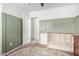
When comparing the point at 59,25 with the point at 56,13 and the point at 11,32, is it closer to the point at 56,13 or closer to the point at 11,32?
the point at 56,13

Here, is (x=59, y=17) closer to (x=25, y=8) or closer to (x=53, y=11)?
(x=53, y=11)

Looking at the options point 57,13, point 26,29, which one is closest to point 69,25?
point 57,13

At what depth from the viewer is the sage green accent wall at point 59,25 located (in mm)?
1476

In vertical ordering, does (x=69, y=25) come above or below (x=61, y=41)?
above

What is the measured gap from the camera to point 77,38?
4.69 feet

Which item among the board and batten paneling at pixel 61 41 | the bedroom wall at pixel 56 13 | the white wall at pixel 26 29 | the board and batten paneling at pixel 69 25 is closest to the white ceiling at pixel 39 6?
the bedroom wall at pixel 56 13

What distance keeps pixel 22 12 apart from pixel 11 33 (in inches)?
18.8

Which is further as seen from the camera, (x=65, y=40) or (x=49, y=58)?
(x=65, y=40)

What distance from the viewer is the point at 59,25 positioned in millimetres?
1566

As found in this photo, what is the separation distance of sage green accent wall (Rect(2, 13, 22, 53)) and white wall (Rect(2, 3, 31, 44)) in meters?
0.08

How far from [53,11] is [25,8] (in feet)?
1.84

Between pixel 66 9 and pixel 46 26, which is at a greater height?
pixel 66 9

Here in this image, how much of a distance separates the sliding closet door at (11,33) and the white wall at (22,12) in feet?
0.38

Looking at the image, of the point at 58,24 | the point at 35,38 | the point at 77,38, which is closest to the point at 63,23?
the point at 58,24
